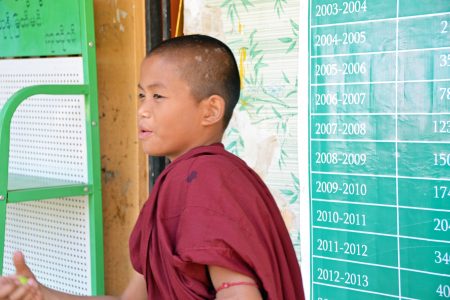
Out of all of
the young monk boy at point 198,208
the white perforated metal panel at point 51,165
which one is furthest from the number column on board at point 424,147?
the white perforated metal panel at point 51,165

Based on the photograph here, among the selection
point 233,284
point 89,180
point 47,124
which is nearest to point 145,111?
point 233,284

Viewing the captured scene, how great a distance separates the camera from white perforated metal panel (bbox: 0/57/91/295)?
338cm

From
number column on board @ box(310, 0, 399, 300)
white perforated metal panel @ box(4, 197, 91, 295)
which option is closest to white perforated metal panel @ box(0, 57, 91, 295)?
white perforated metal panel @ box(4, 197, 91, 295)

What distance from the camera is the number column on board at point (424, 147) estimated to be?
2.35 meters

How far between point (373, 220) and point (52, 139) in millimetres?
1675

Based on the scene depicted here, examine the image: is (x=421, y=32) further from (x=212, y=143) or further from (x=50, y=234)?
(x=50, y=234)

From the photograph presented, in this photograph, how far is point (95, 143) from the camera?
329 cm

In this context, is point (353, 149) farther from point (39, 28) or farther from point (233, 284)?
point (39, 28)

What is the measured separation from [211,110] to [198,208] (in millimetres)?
329

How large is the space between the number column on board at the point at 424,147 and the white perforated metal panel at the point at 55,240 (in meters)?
1.53

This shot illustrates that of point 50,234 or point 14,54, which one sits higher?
point 14,54

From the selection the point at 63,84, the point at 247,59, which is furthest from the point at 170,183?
the point at 63,84

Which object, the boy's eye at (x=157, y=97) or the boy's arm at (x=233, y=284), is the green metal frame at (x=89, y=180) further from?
the boy's arm at (x=233, y=284)

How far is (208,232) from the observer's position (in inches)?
Answer: 63.8
